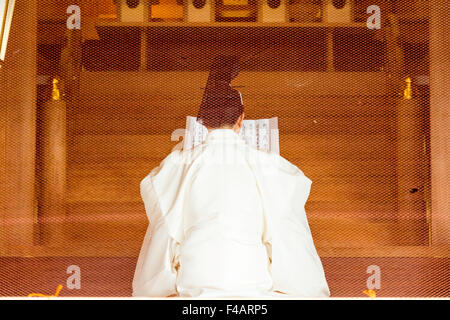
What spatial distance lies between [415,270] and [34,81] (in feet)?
6.25

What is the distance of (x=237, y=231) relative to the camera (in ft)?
4.91

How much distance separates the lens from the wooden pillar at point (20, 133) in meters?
2.09

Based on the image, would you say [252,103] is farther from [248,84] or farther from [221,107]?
[221,107]

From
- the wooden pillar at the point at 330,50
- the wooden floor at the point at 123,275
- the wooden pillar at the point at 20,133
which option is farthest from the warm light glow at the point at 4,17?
the wooden pillar at the point at 330,50

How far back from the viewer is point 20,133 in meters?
2.11

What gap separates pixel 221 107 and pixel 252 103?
89 centimetres

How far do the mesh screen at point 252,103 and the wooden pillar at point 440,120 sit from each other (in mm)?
113

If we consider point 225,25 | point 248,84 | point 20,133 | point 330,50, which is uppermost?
point 225,25

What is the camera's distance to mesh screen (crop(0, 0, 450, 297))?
2.32 m

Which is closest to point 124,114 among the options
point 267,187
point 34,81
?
point 34,81

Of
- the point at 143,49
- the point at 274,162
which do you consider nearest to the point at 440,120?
the point at 274,162

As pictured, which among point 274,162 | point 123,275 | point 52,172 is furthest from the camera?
point 52,172

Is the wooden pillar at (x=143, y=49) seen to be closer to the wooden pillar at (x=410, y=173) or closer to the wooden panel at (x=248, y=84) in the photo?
the wooden panel at (x=248, y=84)
